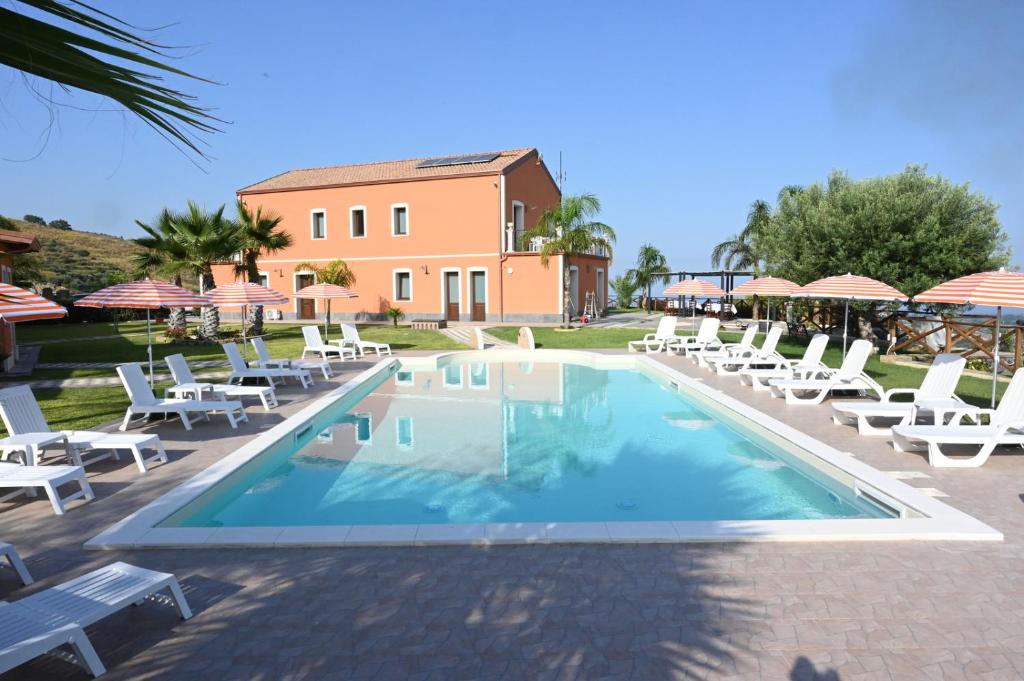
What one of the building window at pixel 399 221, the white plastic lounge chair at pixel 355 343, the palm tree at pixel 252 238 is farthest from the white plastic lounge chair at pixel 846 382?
the building window at pixel 399 221

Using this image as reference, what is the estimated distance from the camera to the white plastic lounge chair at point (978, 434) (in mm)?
6453

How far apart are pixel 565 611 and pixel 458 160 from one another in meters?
27.9

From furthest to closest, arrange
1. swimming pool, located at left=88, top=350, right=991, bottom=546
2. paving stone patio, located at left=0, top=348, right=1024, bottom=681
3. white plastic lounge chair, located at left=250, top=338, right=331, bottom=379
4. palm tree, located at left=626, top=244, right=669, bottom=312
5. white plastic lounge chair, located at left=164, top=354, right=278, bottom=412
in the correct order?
palm tree, located at left=626, top=244, right=669, bottom=312 → white plastic lounge chair, located at left=250, top=338, right=331, bottom=379 → white plastic lounge chair, located at left=164, top=354, right=278, bottom=412 → swimming pool, located at left=88, top=350, right=991, bottom=546 → paving stone patio, located at left=0, top=348, right=1024, bottom=681

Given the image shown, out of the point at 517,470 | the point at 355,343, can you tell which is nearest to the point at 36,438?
the point at 517,470

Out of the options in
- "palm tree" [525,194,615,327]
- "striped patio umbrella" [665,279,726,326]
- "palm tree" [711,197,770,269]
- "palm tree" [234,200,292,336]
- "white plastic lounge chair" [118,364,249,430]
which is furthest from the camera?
"palm tree" [711,197,770,269]

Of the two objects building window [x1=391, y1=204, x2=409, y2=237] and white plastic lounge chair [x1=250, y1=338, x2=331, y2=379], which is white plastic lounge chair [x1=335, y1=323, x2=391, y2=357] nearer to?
white plastic lounge chair [x1=250, y1=338, x2=331, y2=379]

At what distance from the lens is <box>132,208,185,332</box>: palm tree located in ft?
Answer: 65.3

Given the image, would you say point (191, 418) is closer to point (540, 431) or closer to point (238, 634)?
point (540, 431)

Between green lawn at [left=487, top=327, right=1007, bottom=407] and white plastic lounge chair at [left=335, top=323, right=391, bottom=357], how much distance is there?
191 inches

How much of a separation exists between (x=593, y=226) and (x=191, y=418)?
60.2ft

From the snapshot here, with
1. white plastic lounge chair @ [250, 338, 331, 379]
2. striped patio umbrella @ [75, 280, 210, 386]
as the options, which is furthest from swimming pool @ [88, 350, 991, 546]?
striped patio umbrella @ [75, 280, 210, 386]

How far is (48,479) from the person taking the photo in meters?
5.15

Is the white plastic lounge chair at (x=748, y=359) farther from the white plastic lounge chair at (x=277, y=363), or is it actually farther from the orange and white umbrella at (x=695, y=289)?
the white plastic lounge chair at (x=277, y=363)

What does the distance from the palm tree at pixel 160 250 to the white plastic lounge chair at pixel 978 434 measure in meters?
19.4
